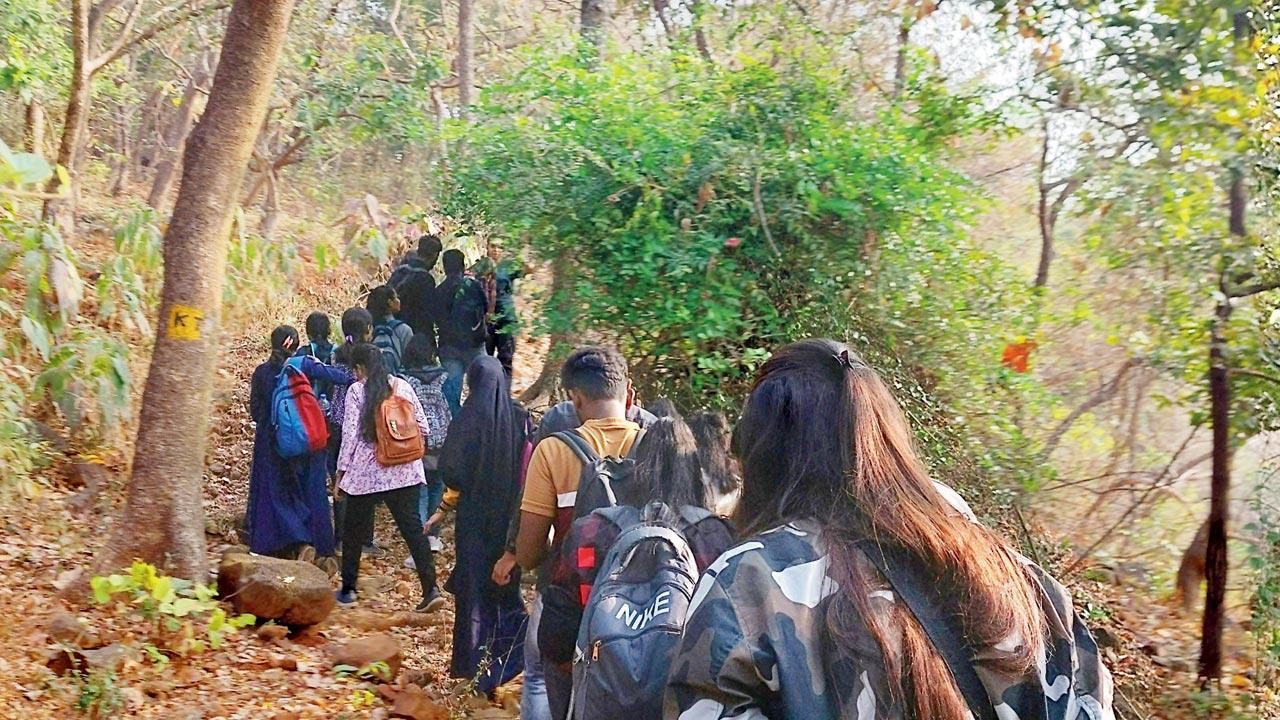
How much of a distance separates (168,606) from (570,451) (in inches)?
104

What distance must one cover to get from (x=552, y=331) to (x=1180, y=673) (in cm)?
381

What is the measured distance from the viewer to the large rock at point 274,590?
6.44 m

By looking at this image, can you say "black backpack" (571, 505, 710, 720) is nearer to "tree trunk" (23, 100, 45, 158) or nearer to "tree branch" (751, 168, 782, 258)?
"tree branch" (751, 168, 782, 258)

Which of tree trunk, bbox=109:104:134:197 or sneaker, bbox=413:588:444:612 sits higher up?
tree trunk, bbox=109:104:134:197

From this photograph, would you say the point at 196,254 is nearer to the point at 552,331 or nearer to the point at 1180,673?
the point at 552,331

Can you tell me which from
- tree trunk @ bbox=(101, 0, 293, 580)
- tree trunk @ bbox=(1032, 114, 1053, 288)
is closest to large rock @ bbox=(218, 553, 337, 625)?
tree trunk @ bbox=(101, 0, 293, 580)

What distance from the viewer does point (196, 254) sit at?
6457 millimetres

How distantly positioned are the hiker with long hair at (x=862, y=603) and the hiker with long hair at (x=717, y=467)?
1.54 metres

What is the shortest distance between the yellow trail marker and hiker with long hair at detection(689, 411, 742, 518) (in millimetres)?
3613

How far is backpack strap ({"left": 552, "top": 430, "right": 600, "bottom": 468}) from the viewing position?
13.7ft

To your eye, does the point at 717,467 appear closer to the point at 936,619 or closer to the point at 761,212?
the point at 936,619

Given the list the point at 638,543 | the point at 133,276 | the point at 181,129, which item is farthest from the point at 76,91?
the point at 638,543

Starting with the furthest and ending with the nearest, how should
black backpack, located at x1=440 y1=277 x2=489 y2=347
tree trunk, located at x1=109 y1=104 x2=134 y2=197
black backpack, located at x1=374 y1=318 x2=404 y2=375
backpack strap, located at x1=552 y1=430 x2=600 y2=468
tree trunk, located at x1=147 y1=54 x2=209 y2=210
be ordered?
tree trunk, located at x1=109 y1=104 x2=134 y2=197 → tree trunk, located at x1=147 y1=54 x2=209 y2=210 → black backpack, located at x1=440 y1=277 x2=489 y2=347 → black backpack, located at x1=374 y1=318 x2=404 y2=375 → backpack strap, located at x1=552 y1=430 x2=600 y2=468

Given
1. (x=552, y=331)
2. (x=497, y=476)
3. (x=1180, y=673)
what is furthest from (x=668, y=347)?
(x=1180, y=673)
